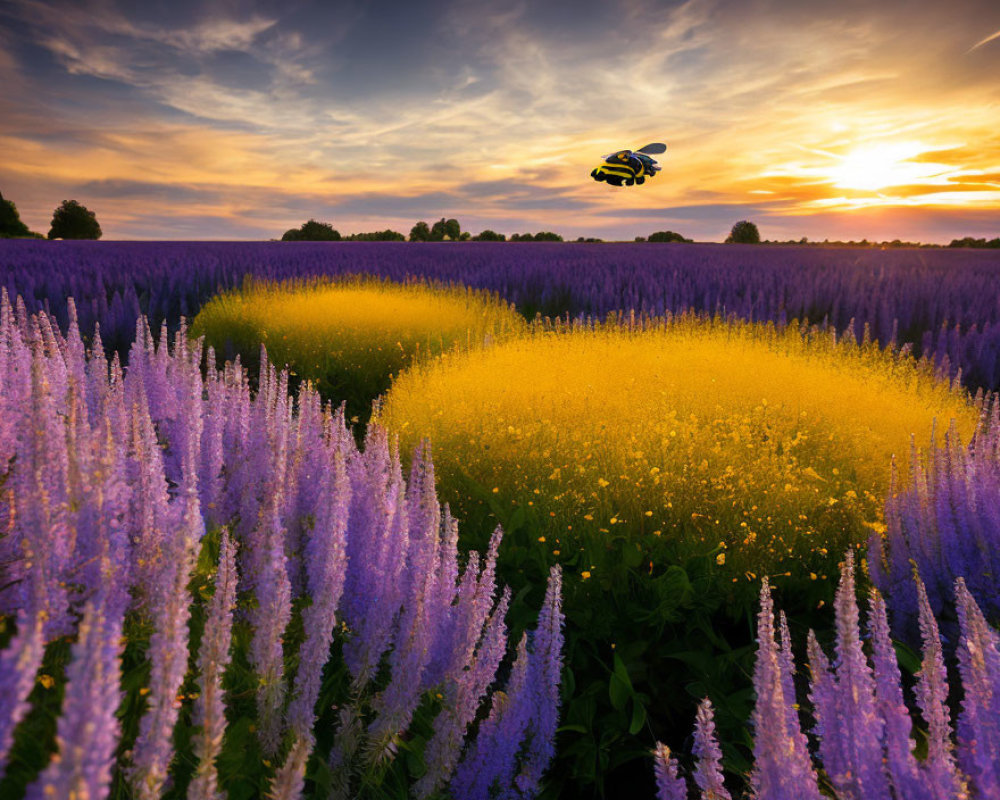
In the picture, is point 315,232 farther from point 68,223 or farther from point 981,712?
point 981,712

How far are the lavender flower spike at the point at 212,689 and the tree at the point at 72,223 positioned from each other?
208 ft

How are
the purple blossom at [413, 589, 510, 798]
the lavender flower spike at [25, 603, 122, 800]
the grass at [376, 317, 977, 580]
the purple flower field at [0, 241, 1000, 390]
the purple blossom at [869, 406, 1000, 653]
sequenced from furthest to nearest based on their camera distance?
the purple flower field at [0, 241, 1000, 390] → the grass at [376, 317, 977, 580] → the purple blossom at [869, 406, 1000, 653] → the purple blossom at [413, 589, 510, 798] → the lavender flower spike at [25, 603, 122, 800]

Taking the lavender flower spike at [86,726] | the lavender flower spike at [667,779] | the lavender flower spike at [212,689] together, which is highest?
the lavender flower spike at [86,726]

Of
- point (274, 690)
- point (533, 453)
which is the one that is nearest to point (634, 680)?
point (533, 453)

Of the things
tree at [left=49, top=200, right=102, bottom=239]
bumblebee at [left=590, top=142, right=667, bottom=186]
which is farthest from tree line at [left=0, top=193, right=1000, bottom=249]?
bumblebee at [left=590, top=142, right=667, bottom=186]

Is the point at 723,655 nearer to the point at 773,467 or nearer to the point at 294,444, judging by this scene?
the point at 773,467

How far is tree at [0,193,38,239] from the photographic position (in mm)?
50125

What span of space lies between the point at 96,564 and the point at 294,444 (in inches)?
36.7

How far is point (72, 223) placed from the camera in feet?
176

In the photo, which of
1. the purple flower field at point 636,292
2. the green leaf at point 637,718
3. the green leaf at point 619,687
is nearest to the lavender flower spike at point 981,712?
the green leaf at point 637,718

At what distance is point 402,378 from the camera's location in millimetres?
6695

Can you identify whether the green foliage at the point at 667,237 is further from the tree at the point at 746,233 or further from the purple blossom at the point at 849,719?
the purple blossom at the point at 849,719

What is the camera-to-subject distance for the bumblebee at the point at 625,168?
16431 mm

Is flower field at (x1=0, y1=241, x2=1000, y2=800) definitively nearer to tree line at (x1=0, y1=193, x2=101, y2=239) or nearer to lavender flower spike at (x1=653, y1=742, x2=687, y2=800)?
lavender flower spike at (x1=653, y1=742, x2=687, y2=800)
